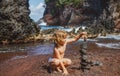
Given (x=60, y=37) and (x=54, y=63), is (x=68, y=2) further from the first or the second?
(x=54, y=63)

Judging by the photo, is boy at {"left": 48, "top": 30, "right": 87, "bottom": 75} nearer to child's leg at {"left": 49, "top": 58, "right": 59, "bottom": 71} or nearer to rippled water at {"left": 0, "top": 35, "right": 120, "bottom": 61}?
child's leg at {"left": 49, "top": 58, "right": 59, "bottom": 71}

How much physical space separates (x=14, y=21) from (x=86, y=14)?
37.7m

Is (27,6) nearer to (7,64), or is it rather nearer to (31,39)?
(31,39)

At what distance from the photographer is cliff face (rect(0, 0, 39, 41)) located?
3272 centimetres

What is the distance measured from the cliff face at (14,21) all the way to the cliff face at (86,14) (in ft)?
44.3

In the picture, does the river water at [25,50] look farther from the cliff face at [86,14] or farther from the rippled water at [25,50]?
the cliff face at [86,14]

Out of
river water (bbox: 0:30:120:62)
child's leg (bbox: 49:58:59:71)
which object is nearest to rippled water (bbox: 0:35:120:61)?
river water (bbox: 0:30:120:62)

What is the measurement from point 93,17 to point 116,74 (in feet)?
181

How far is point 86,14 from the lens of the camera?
69.9 meters

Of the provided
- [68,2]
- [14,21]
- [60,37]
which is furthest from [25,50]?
[68,2]

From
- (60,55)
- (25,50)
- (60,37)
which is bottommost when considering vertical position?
(25,50)

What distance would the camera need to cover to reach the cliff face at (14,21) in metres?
32.7

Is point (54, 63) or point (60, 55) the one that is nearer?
point (54, 63)

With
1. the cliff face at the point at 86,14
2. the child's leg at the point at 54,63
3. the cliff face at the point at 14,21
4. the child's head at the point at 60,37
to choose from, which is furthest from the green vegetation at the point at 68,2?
the child's leg at the point at 54,63
